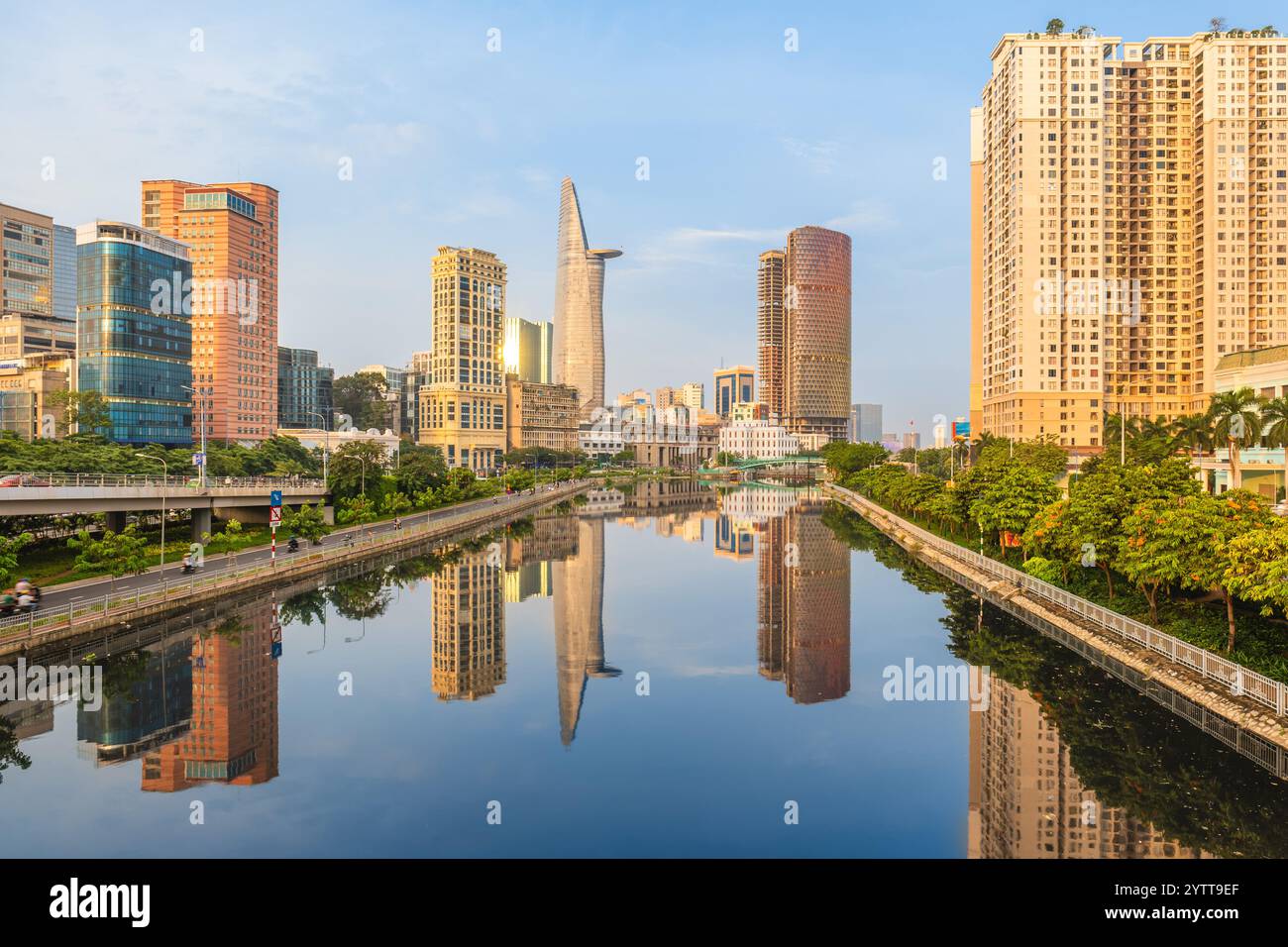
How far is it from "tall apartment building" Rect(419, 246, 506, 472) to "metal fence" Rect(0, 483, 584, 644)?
4306 inches

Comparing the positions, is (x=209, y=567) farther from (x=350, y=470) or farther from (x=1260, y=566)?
(x=1260, y=566)

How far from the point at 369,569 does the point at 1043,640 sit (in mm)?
36926

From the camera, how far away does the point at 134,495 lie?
39750 mm

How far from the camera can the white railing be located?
126 ft

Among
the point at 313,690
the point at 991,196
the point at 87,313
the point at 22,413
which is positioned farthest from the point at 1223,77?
the point at 22,413

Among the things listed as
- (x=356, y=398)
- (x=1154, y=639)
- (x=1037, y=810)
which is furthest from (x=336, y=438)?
(x=1037, y=810)

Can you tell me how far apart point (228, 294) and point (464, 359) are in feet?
191

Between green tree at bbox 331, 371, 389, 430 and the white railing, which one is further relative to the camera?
green tree at bbox 331, 371, 389, 430

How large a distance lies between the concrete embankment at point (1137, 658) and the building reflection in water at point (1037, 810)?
4.19 meters

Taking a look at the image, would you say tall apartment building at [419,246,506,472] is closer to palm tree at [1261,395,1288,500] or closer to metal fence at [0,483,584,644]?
metal fence at [0,483,584,644]

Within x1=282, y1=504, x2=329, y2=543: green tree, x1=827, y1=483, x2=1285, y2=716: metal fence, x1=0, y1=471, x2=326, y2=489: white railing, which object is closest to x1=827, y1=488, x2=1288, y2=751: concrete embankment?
x1=827, y1=483, x2=1285, y2=716: metal fence

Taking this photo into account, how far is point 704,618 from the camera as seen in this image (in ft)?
126

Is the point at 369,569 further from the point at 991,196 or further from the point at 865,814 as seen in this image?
the point at 991,196
